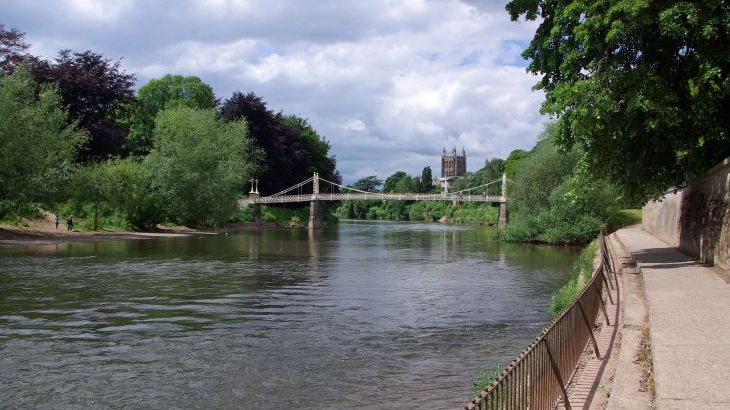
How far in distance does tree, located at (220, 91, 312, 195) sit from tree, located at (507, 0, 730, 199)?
62.2 metres

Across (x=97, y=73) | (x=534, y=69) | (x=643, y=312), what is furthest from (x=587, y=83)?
(x=97, y=73)

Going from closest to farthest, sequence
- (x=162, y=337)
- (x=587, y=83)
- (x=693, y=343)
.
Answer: (x=693, y=343), (x=162, y=337), (x=587, y=83)

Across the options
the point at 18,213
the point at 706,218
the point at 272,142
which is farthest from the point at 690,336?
the point at 272,142

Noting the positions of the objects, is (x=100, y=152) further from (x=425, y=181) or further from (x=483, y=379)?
(x=425, y=181)

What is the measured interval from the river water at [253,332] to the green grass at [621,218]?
18825 mm

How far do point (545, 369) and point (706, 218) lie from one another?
11.9 m

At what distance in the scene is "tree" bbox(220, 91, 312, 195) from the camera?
81.1 meters

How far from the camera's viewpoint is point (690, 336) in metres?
7.73

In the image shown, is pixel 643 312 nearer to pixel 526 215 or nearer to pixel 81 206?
pixel 526 215

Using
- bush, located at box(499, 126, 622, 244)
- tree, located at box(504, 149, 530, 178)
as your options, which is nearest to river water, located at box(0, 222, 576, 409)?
bush, located at box(499, 126, 622, 244)

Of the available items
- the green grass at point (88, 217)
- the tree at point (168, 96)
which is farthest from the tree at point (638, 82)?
the tree at point (168, 96)

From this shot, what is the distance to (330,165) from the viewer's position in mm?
109875

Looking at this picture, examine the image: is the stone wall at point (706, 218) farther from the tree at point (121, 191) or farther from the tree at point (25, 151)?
the tree at point (121, 191)

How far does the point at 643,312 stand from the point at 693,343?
120 inches
